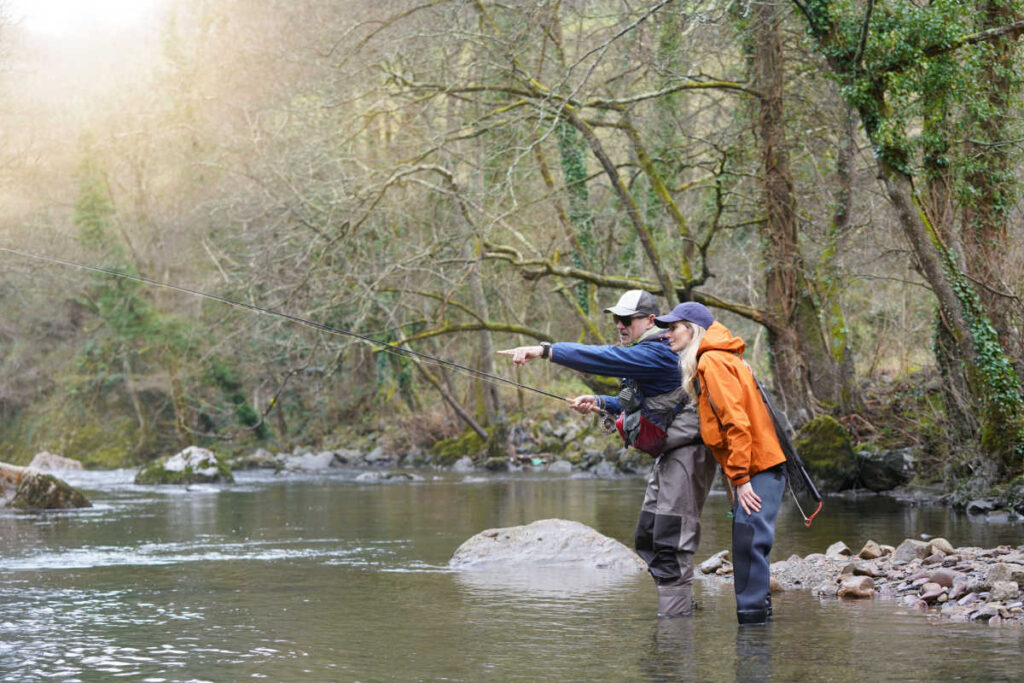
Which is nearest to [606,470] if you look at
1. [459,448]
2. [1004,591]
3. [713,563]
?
[459,448]

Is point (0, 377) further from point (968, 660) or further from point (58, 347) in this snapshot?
point (968, 660)

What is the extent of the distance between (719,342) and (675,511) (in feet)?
3.14

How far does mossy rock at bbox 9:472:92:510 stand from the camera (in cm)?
1605

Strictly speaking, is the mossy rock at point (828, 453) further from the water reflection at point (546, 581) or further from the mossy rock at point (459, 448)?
the mossy rock at point (459, 448)

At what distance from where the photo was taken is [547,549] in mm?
9617

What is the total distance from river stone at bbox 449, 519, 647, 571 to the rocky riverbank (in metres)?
0.80

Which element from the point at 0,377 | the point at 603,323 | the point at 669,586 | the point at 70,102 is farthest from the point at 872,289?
the point at 0,377

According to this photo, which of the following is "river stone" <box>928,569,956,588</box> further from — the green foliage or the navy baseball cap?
the green foliage

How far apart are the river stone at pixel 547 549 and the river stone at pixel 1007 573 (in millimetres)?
3001

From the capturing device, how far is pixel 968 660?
5.01 metres

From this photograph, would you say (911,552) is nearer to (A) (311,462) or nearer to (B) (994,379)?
(B) (994,379)

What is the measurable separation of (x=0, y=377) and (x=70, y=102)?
812 cm

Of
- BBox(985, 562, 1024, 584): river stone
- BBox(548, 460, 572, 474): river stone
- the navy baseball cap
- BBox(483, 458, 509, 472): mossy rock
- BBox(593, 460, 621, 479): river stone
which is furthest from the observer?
BBox(483, 458, 509, 472): mossy rock

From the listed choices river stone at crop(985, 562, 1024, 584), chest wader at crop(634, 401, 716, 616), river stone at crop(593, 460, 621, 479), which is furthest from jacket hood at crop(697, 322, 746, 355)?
river stone at crop(593, 460, 621, 479)
